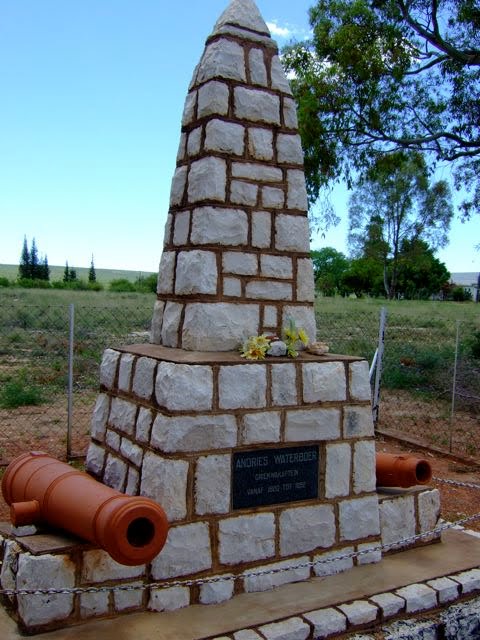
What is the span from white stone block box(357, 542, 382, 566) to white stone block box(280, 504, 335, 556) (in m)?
0.27

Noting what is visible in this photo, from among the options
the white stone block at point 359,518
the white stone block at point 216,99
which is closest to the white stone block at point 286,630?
the white stone block at point 359,518

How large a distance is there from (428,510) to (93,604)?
2630 mm

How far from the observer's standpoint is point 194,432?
12.0 feet

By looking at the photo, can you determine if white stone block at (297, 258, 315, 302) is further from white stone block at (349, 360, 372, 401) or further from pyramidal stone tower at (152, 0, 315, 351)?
white stone block at (349, 360, 372, 401)

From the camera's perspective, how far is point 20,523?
3617mm

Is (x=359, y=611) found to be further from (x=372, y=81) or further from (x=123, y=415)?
(x=372, y=81)

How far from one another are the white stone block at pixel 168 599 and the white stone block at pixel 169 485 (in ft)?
1.35

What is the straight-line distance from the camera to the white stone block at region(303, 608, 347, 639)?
138 inches

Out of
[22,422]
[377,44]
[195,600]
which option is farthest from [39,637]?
[377,44]

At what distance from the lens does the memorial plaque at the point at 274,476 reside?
12.7 ft

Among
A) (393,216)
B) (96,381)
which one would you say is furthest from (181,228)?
(393,216)

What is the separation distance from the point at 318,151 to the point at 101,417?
26.8 ft

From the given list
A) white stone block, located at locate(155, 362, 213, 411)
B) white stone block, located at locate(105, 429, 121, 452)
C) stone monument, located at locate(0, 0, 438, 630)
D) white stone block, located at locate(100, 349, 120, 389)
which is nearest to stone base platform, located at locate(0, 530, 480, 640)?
stone monument, located at locate(0, 0, 438, 630)

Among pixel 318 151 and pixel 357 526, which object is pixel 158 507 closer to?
pixel 357 526
